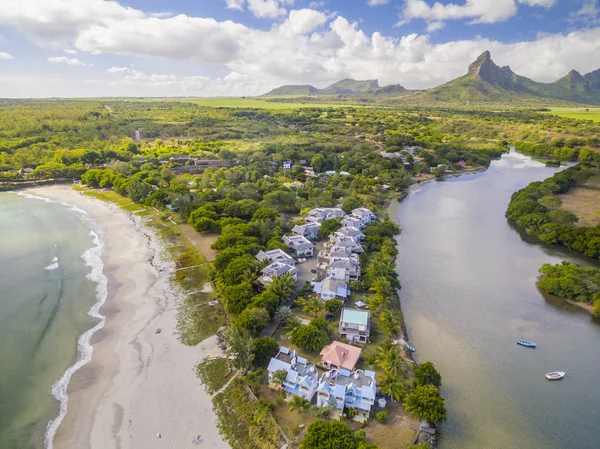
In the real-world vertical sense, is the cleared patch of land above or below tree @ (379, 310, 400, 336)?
below

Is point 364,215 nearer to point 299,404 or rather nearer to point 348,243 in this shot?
point 348,243

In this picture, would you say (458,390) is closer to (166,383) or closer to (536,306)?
(536,306)

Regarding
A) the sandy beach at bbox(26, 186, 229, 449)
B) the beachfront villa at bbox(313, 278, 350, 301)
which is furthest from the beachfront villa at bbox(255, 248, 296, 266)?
the sandy beach at bbox(26, 186, 229, 449)

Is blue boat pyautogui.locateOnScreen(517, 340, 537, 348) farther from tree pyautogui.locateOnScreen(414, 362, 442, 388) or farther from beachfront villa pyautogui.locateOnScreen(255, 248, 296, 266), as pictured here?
beachfront villa pyautogui.locateOnScreen(255, 248, 296, 266)

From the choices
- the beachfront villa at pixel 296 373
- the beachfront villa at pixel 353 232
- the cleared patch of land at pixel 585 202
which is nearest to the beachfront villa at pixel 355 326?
the beachfront villa at pixel 296 373

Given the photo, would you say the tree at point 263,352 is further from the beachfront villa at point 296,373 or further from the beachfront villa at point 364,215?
the beachfront villa at point 364,215

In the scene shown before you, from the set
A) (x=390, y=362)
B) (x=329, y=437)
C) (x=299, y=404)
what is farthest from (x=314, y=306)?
(x=329, y=437)
